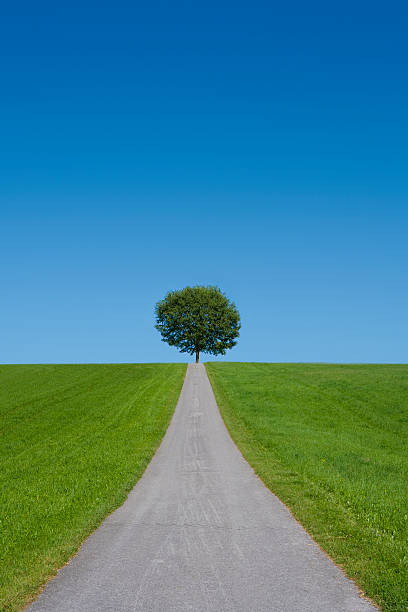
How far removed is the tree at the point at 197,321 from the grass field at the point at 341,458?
3426cm

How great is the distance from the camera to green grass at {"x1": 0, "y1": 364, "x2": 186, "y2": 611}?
866 centimetres

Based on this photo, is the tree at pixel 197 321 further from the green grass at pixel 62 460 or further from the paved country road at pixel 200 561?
the paved country road at pixel 200 561

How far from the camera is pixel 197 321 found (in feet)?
252

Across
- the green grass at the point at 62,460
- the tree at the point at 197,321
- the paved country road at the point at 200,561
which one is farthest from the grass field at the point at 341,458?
the tree at the point at 197,321

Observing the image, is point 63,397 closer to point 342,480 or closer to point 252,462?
point 252,462

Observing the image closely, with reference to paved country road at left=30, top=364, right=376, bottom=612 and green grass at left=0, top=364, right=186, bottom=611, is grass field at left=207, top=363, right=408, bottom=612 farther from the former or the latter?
green grass at left=0, top=364, right=186, bottom=611

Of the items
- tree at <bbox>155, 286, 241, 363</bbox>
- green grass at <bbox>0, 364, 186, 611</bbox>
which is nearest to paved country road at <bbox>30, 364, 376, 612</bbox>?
green grass at <bbox>0, 364, 186, 611</bbox>

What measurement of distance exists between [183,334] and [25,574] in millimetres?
69510

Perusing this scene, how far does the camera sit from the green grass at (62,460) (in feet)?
28.4

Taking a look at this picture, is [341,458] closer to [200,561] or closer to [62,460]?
[62,460]

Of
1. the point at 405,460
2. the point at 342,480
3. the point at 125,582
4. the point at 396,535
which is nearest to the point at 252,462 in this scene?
the point at 342,480

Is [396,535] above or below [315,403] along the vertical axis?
below

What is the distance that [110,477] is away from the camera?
46.8 ft

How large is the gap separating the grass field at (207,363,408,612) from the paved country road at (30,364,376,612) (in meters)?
0.49
